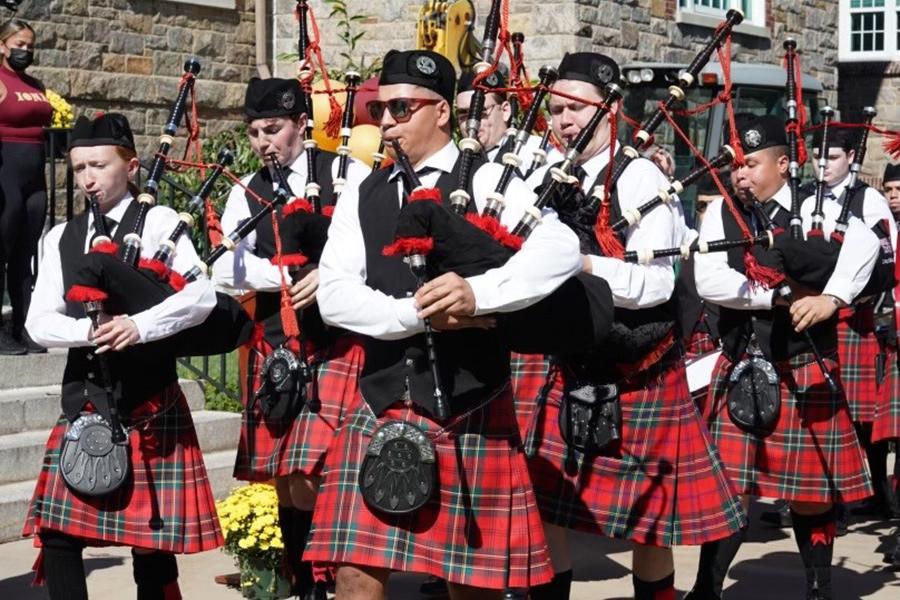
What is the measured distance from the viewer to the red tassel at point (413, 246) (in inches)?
150

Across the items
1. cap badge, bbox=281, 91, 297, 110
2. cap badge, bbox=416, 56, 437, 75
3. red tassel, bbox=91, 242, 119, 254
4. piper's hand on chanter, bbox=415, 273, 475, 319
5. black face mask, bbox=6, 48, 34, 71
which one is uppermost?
black face mask, bbox=6, 48, 34, 71

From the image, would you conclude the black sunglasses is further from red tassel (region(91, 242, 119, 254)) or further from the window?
the window

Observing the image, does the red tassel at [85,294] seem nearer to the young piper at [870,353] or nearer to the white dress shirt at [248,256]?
the white dress shirt at [248,256]

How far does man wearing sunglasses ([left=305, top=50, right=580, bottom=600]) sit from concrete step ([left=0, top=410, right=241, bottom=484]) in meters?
3.26

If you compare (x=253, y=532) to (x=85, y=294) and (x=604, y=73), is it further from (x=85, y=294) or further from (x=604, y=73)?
(x=604, y=73)

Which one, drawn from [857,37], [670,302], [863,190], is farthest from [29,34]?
[857,37]

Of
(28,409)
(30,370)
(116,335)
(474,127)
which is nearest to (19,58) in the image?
(30,370)

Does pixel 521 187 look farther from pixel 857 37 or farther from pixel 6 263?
pixel 857 37

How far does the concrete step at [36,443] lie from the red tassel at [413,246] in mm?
3704

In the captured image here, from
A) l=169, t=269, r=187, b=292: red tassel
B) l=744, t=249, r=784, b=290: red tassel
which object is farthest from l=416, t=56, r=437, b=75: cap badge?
l=744, t=249, r=784, b=290: red tassel

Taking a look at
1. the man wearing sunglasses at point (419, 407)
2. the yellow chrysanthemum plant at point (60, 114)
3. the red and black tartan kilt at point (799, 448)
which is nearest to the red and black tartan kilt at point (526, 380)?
the red and black tartan kilt at point (799, 448)

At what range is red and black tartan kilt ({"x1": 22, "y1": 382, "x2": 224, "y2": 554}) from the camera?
4.71 m

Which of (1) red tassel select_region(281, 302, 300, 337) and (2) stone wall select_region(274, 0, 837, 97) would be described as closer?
(1) red tassel select_region(281, 302, 300, 337)

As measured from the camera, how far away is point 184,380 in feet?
27.4
